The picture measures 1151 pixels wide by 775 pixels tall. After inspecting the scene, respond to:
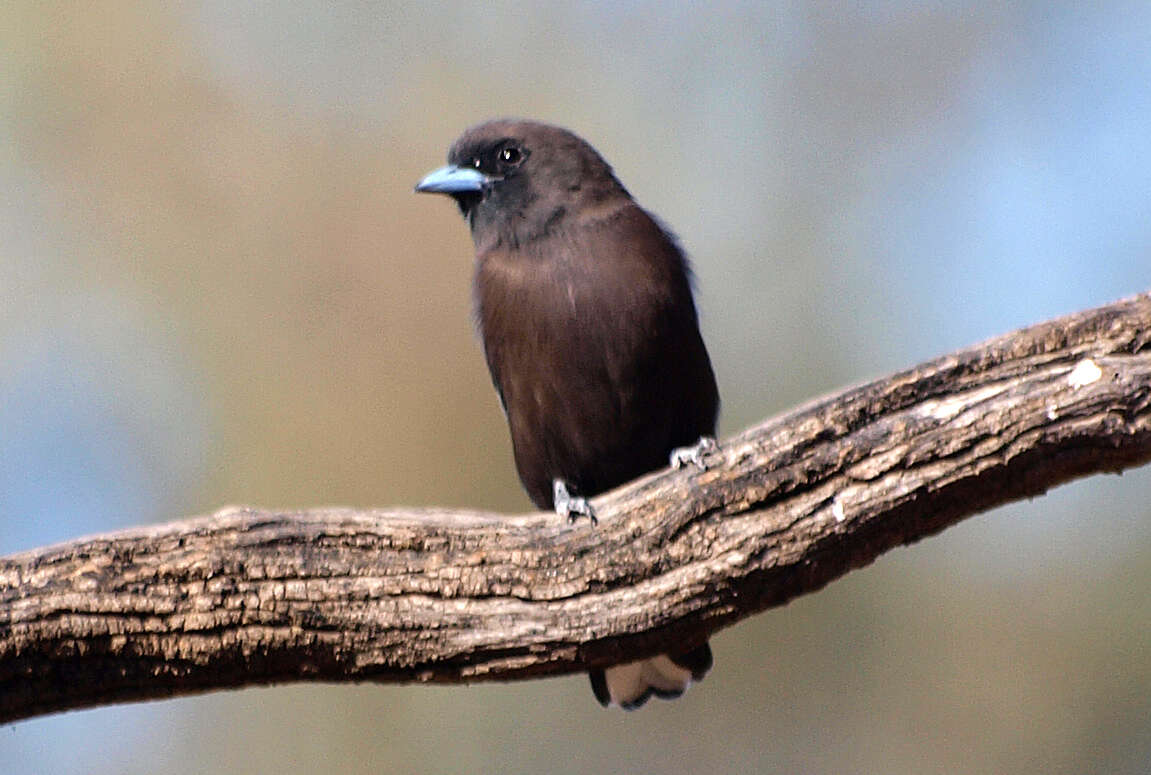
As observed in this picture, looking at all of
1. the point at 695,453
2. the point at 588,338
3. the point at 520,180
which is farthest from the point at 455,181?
the point at 695,453

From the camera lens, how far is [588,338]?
500 centimetres

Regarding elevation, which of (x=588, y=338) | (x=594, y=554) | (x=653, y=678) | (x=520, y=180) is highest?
(x=520, y=180)

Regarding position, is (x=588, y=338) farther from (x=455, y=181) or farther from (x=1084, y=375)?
(x=1084, y=375)

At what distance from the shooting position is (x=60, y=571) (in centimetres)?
362

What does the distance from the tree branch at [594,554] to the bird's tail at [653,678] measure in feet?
4.09

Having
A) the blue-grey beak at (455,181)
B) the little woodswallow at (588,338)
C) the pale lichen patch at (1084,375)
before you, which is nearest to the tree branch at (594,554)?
the pale lichen patch at (1084,375)

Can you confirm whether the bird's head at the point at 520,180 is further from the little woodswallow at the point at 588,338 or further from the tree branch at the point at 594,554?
the tree branch at the point at 594,554

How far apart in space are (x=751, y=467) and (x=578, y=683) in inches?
194

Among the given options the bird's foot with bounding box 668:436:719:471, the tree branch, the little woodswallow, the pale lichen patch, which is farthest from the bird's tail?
the pale lichen patch

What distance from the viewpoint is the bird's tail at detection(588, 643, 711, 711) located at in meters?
5.13

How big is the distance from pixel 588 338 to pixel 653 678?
1230mm

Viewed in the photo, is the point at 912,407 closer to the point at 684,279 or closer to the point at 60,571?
the point at 684,279

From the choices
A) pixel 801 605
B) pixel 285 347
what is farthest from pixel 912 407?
pixel 285 347

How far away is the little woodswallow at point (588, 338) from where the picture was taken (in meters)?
5.03
